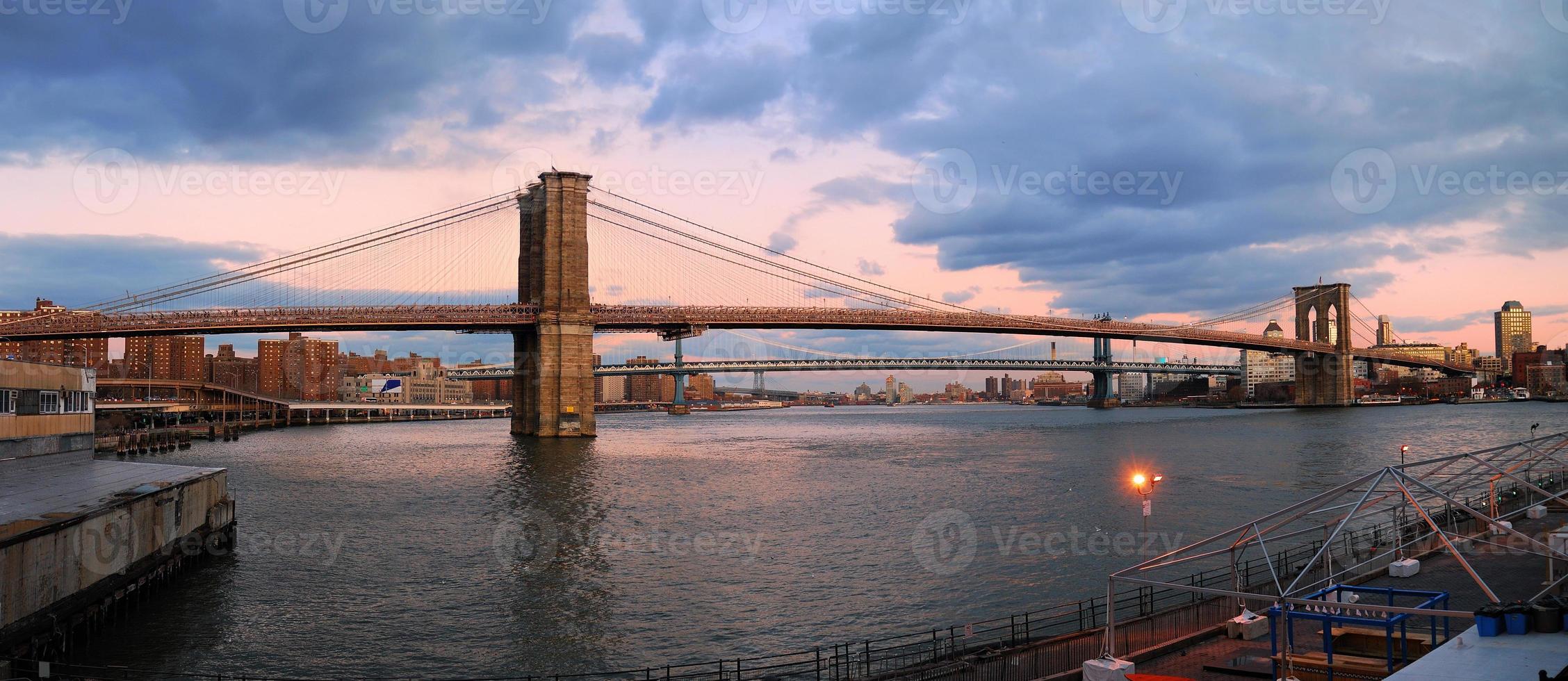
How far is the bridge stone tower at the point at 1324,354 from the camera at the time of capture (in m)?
156

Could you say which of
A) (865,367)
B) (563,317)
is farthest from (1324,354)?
(563,317)

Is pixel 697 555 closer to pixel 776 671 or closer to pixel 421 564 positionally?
pixel 421 564

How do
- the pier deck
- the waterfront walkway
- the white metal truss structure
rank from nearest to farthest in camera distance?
the waterfront walkway
the white metal truss structure
the pier deck

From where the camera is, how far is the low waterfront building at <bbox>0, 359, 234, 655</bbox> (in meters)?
17.7

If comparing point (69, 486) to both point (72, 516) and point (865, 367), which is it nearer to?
point (72, 516)

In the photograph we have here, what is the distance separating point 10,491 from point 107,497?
2.62 meters

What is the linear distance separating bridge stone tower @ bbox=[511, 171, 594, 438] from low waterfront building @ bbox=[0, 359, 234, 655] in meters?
40.0
